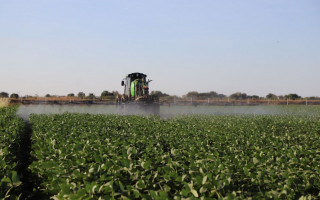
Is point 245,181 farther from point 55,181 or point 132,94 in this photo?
point 132,94

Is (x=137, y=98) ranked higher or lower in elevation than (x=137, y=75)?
lower

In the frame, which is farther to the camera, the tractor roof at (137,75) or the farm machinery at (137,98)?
the tractor roof at (137,75)

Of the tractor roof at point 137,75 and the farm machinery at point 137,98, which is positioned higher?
the tractor roof at point 137,75

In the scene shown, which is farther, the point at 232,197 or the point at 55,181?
the point at 55,181

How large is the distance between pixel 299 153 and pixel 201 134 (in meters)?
3.70

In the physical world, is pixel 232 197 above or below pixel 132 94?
below

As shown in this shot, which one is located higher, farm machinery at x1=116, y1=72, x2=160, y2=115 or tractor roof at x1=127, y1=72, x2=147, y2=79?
tractor roof at x1=127, y1=72, x2=147, y2=79

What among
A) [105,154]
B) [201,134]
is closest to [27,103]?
[201,134]

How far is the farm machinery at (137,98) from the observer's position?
1142 inches

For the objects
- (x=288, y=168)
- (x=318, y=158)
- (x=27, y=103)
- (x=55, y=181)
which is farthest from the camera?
(x=27, y=103)

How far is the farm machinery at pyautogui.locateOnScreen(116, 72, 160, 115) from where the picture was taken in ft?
95.2

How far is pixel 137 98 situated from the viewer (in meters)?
28.9

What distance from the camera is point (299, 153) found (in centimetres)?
658

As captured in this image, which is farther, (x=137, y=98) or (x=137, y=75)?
(x=137, y=75)
